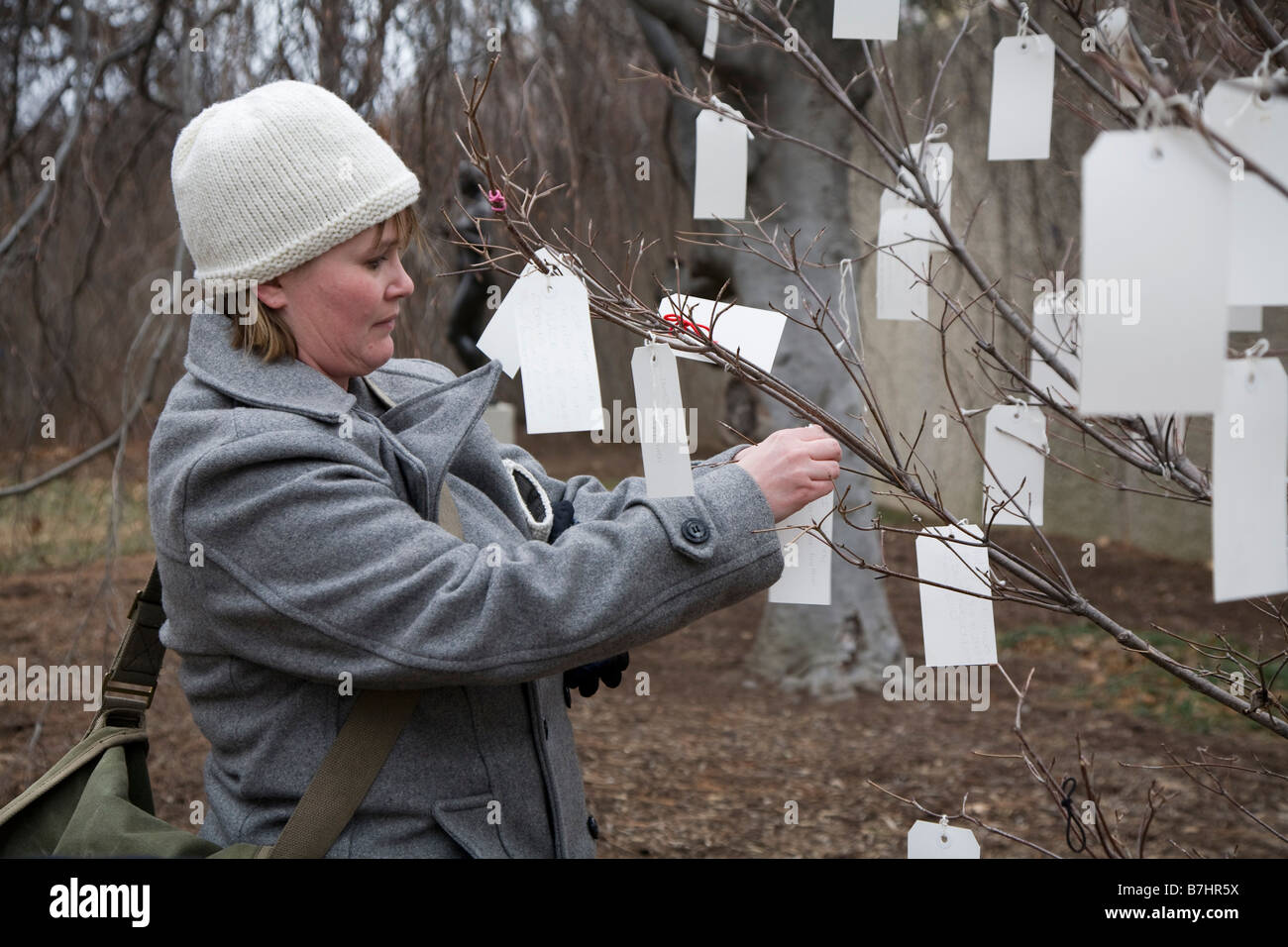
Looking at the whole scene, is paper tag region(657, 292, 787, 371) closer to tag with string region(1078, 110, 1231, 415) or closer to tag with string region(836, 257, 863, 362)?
tag with string region(836, 257, 863, 362)

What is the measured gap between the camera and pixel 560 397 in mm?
1487

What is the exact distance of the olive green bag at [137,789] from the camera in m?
1.42

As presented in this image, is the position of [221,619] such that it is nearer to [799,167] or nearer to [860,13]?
[860,13]

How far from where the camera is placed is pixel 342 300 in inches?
61.5

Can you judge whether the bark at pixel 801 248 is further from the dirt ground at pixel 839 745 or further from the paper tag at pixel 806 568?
the paper tag at pixel 806 568

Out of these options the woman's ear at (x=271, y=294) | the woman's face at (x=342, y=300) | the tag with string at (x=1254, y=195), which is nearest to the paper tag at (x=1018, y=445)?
the tag with string at (x=1254, y=195)

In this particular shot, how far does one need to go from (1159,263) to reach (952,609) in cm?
69

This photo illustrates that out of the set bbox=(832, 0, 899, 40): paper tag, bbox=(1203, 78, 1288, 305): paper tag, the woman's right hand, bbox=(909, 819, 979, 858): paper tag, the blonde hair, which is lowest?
bbox=(909, 819, 979, 858): paper tag

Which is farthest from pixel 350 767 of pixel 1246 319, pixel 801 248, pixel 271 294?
pixel 801 248

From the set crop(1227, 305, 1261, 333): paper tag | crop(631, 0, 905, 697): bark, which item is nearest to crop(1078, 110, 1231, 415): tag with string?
crop(1227, 305, 1261, 333): paper tag

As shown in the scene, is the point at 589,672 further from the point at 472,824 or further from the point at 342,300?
the point at 342,300

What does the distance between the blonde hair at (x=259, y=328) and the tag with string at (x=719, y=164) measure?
0.60m

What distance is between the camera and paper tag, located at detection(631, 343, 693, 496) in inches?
55.4

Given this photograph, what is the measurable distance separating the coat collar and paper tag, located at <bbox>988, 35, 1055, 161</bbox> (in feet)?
2.49
